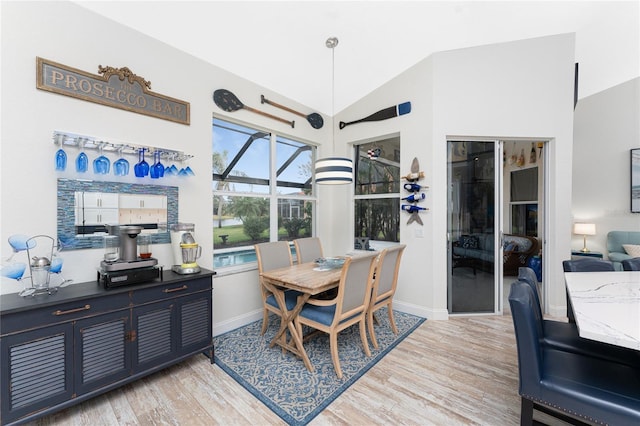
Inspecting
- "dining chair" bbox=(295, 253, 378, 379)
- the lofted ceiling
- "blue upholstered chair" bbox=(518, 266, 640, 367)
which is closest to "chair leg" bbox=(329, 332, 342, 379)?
"dining chair" bbox=(295, 253, 378, 379)

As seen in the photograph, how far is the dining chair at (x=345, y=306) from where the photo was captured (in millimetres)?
2213

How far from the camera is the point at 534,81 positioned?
3.29m

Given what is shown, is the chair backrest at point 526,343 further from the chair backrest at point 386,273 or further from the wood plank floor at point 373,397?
the chair backrest at point 386,273

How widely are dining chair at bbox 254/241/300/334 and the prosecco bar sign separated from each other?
5.28 ft

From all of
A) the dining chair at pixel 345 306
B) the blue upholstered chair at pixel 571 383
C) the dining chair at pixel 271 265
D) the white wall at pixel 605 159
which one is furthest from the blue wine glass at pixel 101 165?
the white wall at pixel 605 159

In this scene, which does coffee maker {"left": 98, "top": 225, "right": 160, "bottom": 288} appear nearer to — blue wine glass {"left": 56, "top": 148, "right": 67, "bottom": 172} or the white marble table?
blue wine glass {"left": 56, "top": 148, "right": 67, "bottom": 172}

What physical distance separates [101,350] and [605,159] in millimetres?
7525

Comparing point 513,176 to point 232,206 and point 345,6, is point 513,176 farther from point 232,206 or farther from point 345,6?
point 232,206

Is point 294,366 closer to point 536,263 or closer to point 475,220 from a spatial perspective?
point 475,220

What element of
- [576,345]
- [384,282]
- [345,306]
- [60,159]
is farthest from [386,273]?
[60,159]

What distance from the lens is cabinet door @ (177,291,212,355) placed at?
7.35 ft

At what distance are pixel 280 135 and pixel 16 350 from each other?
325 cm

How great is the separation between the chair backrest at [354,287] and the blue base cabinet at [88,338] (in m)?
1.24

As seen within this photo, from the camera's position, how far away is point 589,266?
237 cm
